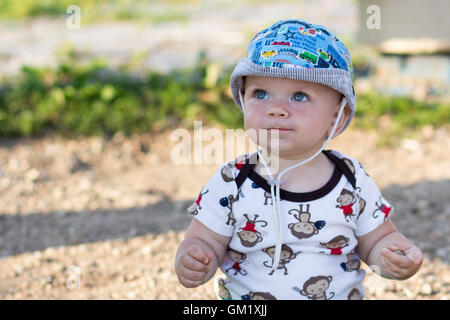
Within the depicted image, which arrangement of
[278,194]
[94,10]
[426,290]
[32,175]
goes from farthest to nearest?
1. [94,10]
2. [32,175]
3. [426,290]
4. [278,194]

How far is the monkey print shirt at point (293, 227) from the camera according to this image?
6.11ft

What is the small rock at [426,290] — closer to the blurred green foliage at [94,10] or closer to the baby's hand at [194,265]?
the baby's hand at [194,265]

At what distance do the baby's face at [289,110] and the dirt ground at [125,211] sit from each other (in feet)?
3.59

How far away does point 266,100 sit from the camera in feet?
5.90

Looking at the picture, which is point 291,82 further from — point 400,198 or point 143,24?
point 143,24

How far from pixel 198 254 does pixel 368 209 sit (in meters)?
0.61

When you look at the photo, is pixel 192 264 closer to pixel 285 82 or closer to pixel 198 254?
pixel 198 254

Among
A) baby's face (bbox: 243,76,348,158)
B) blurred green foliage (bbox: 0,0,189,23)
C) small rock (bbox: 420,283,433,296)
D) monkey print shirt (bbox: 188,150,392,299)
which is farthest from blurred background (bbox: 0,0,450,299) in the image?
baby's face (bbox: 243,76,348,158)

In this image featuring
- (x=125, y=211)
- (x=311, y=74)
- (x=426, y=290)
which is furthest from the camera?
(x=125, y=211)

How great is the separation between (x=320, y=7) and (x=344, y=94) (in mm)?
6531

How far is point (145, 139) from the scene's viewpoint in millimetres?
4645

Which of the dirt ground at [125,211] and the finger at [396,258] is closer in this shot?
the finger at [396,258]

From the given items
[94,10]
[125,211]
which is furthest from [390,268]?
[94,10]

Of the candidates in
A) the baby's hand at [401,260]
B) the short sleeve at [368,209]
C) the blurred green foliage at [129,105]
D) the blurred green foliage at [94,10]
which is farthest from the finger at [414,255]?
the blurred green foliage at [94,10]
